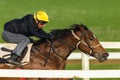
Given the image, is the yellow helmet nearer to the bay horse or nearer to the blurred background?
the bay horse

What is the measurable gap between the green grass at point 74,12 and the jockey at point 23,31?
46.6ft

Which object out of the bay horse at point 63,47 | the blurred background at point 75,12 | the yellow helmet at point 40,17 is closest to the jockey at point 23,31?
the yellow helmet at point 40,17

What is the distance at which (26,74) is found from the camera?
5926mm

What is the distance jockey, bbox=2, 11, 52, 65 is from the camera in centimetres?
782

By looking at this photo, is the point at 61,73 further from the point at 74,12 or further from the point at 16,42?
the point at 74,12

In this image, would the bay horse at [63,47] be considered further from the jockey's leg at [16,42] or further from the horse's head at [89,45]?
the jockey's leg at [16,42]

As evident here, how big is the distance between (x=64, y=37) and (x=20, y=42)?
0.86 m

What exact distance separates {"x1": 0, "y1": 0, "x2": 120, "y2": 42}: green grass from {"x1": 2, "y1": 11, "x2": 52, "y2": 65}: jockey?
14197mm

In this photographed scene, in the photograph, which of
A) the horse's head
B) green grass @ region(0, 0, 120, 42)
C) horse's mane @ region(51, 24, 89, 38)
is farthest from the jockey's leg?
green grass @ region(0, 0, 120, 42)

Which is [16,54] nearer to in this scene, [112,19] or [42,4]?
[112,19]

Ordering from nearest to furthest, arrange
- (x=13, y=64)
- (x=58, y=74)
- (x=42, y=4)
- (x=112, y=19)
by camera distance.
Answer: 1. (x=58, y=74)
2. (x=13, y=64)
3. (x=112, y=19)
4. (x=42, y=4)

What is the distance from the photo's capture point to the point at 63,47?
833cm

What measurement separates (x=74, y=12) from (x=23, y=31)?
2003 centimetres

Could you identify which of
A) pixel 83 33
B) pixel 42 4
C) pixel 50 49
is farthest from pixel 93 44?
pixel 42 4
